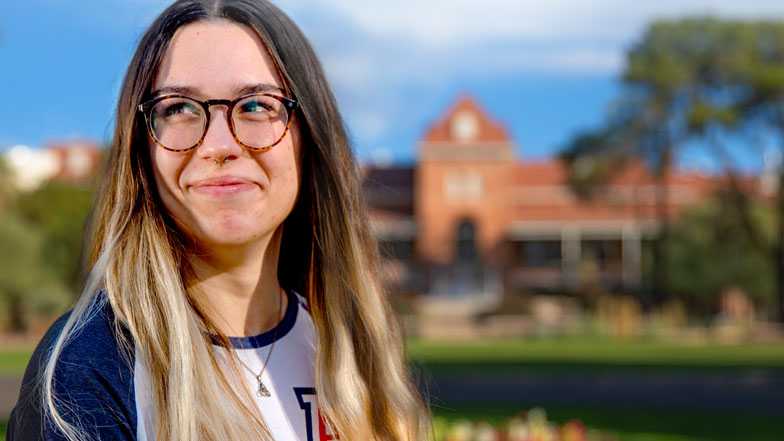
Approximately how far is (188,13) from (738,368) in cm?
1945

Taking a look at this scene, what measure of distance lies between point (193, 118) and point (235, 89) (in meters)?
0.07

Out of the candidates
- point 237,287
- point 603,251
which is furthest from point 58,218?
point 237,287

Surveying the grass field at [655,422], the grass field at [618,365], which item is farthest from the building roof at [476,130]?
the grass field at [655,422]

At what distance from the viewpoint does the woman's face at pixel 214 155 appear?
1562 millimetres

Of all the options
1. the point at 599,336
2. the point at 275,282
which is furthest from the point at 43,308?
the point at 275,282

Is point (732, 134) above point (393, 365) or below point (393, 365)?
above

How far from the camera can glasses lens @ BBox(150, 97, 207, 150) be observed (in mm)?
1566

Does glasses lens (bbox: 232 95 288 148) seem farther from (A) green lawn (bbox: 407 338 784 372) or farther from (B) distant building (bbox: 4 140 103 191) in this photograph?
(B) distant building (bbox: 4 140 103 191)

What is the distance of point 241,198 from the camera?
1.58 m

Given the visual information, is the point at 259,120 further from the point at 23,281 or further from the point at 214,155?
the point at 23,281

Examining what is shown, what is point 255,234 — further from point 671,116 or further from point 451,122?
point 451,122

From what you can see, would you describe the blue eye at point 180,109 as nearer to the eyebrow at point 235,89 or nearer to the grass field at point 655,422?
the eyebrow at point 235,89

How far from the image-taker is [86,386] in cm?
137

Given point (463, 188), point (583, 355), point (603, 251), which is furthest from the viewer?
point (603, 251)
